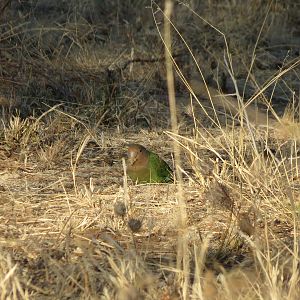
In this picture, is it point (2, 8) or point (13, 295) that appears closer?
point (13, 295)

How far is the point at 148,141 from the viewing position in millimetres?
6445

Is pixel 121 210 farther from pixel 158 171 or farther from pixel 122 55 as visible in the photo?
pixel 122 55

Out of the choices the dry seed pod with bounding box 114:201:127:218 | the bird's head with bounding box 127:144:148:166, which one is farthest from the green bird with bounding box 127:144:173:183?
the dry seed pod with bounding box 114:201:127:218

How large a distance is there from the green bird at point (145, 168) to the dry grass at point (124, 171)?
0.34 ft

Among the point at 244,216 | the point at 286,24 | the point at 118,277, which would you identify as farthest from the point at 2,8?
the point at 286,24

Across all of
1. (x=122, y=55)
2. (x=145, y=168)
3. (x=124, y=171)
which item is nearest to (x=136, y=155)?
(x=145, y=168)

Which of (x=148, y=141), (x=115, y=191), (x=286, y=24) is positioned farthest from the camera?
(x=286, y=24)

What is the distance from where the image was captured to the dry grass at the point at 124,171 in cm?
344

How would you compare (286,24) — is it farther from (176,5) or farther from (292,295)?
(292,295)

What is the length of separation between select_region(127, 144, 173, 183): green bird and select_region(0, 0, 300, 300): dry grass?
0.34 ft

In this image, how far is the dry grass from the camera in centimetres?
344

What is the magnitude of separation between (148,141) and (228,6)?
4.52 meters

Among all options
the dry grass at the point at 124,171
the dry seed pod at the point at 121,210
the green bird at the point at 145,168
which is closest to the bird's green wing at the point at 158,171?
the green bird at the point at 145,168

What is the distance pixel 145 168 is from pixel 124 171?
110cm
